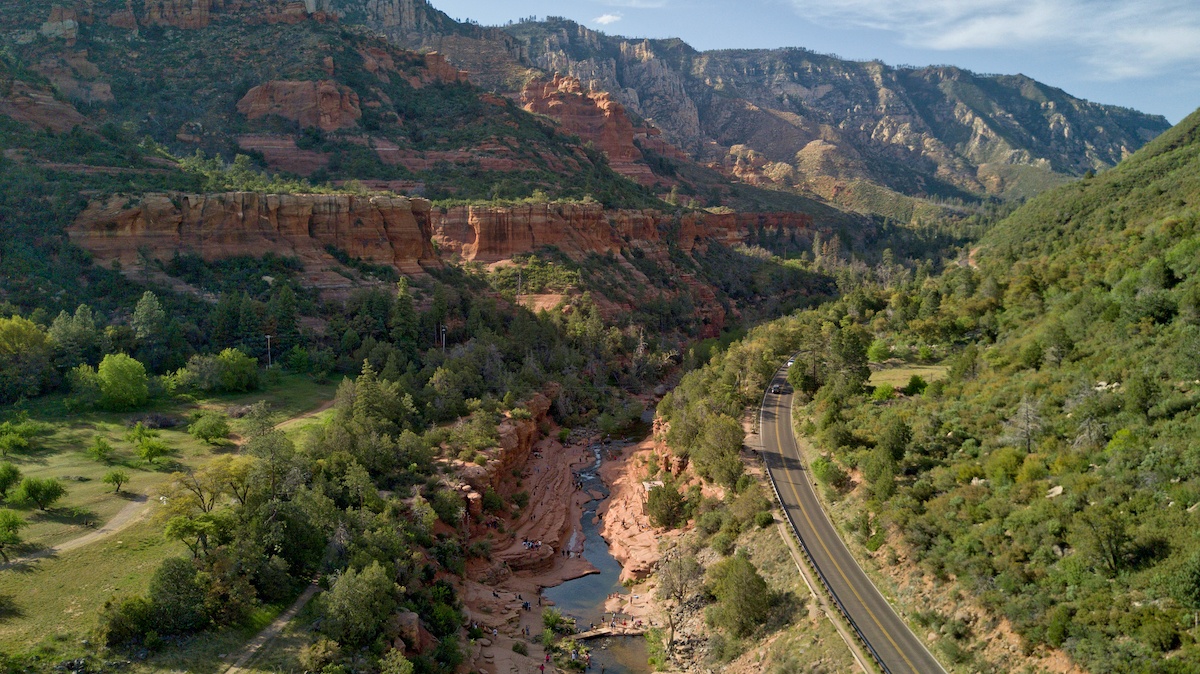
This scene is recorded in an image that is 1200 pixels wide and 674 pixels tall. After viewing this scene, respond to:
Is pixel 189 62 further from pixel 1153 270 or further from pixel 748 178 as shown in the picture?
pixel 748 178

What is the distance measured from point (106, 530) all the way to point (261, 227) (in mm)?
37601

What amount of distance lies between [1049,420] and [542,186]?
6901 cm

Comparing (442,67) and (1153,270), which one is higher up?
(442,67)

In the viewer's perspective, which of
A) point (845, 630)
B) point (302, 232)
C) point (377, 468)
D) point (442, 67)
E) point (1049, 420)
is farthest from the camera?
point (442, 67)

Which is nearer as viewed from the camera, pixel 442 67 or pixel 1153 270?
pixel 1153 270

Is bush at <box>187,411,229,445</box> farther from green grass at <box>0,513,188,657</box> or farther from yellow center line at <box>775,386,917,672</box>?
yellow center line at <box>775,386,917,672</box>

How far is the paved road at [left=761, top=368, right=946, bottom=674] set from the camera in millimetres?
24766

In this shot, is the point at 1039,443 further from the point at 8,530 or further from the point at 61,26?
the point at 61,26

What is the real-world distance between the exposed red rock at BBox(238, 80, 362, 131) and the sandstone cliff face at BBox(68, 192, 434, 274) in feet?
98.7

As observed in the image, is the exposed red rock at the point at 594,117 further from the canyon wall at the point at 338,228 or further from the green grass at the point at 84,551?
the green grass at the point at 84,551

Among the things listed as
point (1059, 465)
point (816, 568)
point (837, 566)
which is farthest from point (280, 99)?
point (1059, 465)

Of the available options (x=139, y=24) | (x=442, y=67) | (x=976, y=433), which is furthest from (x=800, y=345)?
(x=139, y=24)

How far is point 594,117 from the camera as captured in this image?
145 m

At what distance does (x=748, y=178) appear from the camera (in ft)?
588
